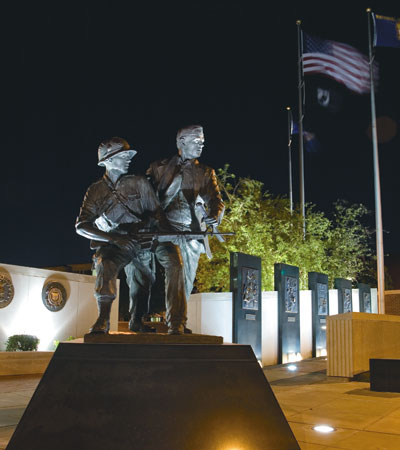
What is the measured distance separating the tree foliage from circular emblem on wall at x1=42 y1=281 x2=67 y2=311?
222 inches

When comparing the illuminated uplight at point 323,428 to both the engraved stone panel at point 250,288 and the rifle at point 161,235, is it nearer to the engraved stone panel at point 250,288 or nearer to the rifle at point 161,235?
the rifle at point 161,235

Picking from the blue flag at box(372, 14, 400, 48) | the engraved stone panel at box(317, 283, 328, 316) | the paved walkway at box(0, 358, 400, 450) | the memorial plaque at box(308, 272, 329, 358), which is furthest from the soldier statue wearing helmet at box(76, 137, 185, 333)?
the blue flag at box(372, 14, 400, 48)

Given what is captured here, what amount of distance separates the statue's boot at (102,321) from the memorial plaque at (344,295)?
55.8ft

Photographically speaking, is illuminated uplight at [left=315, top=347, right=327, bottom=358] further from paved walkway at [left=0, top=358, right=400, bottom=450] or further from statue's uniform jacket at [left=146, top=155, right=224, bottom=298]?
statue's uniform jacket at [left=146, top=155, right=224, bottom=298]

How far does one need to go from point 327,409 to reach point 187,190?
4.01 metres

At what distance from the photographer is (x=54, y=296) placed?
15336 millimetres

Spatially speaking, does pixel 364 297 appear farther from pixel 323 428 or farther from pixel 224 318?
pixel 323 428

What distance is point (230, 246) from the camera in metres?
19.5

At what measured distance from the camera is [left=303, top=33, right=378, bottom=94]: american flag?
18.5 m

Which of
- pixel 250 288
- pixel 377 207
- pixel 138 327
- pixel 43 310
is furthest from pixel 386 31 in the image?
pixel 138 327

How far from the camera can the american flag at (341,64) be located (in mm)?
18484

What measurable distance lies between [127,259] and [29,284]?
10.6 metres

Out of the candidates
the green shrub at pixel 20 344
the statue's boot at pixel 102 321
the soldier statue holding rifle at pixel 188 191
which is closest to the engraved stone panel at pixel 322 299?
the green shrub at pixel 20 344

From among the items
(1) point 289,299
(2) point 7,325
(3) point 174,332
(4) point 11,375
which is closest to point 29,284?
(2) point 7,325
